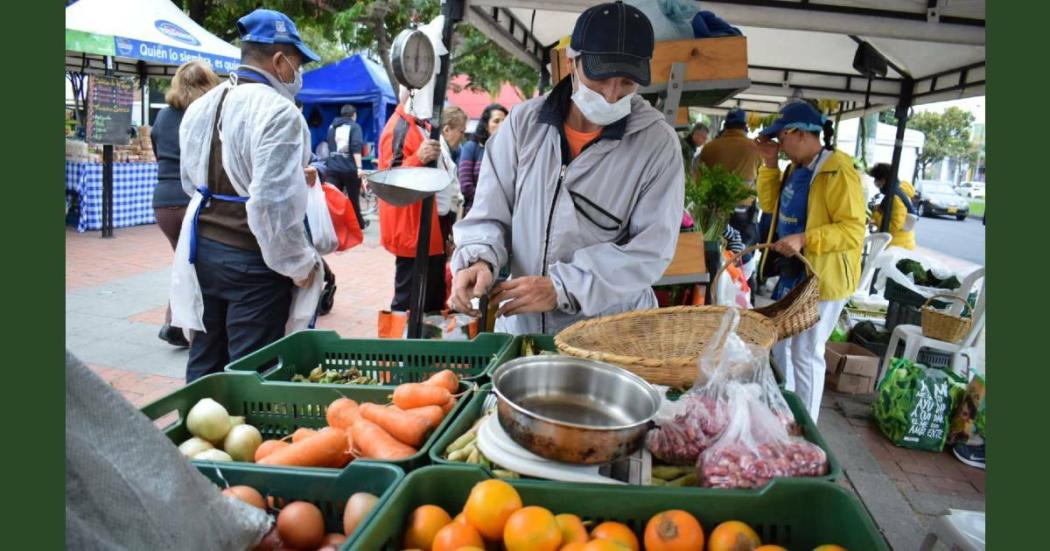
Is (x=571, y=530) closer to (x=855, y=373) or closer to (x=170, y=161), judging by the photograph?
(x=170, y=161)

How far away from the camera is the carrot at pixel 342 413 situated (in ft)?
6.09

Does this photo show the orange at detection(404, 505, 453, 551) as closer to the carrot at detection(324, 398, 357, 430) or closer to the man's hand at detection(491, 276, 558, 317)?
the carrot at detection(324, 398, 357, 430)

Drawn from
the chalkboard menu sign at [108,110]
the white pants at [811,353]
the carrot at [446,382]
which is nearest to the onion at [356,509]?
the carrot at [446,382]

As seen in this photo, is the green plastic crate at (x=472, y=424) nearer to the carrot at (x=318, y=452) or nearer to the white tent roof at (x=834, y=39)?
the carrot at (x=318, y=452)

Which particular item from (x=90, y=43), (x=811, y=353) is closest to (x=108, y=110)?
(x=90, y=43)

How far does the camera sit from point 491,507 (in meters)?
1.29

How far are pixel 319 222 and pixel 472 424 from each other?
2.53 metres

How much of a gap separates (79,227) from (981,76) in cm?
1164

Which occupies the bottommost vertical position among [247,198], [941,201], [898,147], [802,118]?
[247,198]

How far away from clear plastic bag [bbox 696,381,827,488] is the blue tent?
1656 cm

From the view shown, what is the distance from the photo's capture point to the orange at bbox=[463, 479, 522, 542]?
128 cm

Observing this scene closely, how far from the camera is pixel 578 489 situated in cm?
137

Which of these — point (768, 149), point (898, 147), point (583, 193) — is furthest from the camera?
point (898, 147)

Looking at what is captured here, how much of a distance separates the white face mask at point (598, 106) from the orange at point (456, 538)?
65.2 inches
